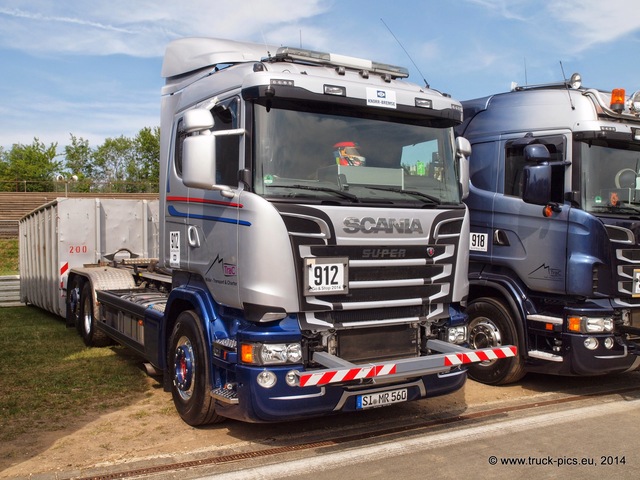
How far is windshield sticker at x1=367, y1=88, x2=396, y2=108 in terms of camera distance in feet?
18.1

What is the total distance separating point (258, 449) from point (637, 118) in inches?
212

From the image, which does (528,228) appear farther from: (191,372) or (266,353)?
(191,372)

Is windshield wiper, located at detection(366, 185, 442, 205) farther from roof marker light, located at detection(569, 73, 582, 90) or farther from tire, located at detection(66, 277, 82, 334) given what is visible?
tire, located at detection(66, 277, 82, 334)

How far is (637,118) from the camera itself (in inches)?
282

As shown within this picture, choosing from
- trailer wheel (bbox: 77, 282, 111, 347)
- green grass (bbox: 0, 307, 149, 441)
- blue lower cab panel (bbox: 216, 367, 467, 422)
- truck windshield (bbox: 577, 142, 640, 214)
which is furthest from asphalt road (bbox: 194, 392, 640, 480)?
trailer wheel (bbox: 77, 282, 111, 347)

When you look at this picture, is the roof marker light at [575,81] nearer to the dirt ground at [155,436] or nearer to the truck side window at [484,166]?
the truck side window at [484,166]

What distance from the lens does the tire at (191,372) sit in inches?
219

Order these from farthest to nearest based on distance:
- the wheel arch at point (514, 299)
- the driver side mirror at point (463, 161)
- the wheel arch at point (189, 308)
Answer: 1. the wheel arch at point (514, 299)
2. the driver side mirror at point (463, 161)
3. the wheel arch at point (189, 308)

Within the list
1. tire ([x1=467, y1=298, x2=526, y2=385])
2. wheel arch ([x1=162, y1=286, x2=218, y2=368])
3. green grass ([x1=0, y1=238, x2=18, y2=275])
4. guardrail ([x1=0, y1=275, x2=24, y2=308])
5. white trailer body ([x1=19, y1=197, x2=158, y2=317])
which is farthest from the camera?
green grass ([x1=0, y1=238, x2=18, y2=275])

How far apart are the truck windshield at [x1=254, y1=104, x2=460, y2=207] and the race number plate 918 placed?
49cm

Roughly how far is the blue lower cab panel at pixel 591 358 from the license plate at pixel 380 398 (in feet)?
7.39

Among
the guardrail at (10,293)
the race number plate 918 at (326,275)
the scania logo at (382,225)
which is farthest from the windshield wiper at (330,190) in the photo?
the guardrail at (10,293)

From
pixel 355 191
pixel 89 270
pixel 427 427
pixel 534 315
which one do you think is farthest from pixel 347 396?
pixel 89 270

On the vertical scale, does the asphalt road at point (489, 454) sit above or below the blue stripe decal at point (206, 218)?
below
